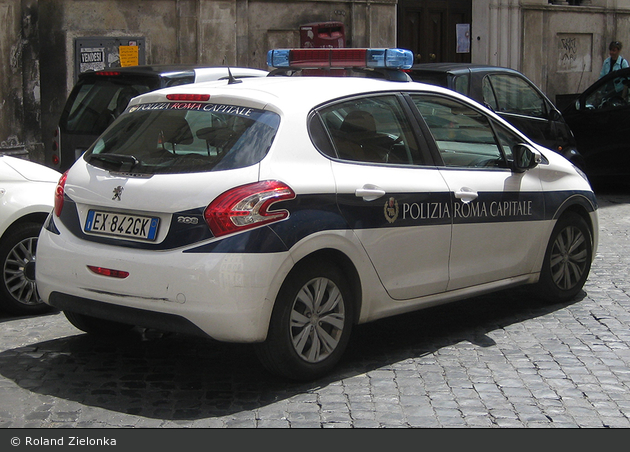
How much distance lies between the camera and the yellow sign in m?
14.3

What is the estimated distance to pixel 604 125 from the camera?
13258 mm

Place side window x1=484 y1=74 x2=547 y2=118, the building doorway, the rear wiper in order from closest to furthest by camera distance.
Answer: the rear wiper, side window x1=484 y1=74 x2=547 y2=118, the building doorway

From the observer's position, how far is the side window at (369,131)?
5.28 metres

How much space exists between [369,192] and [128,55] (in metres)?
9.94

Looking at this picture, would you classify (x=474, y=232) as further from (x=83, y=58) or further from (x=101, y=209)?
(x=83, y=58)

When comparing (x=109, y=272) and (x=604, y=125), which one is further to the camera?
(x=604, y=125)

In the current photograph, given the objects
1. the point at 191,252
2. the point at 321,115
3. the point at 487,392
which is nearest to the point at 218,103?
the point at 321,115

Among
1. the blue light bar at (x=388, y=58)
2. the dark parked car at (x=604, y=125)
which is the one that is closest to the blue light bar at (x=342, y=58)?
the blue light bar at (x=388, y=58)

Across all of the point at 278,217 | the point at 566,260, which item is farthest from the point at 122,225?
the point at 566,260

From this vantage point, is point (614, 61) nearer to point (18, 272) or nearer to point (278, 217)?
point (18, 272)

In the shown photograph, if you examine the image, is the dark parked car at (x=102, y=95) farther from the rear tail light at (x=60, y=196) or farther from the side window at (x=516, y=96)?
the rear tail light at (x=60, y=196)

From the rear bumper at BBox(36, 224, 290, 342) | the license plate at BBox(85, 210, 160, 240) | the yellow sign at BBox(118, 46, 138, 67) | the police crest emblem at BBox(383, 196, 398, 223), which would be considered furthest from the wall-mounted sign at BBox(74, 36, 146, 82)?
the rear bumper at BBox(36, 224, 290, 342)

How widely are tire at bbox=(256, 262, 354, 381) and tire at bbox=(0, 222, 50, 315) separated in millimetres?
2250

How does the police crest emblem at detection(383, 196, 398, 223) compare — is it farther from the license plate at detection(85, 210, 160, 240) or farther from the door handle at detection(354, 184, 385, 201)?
the license plate at detection(85, 210, 160, 240)
